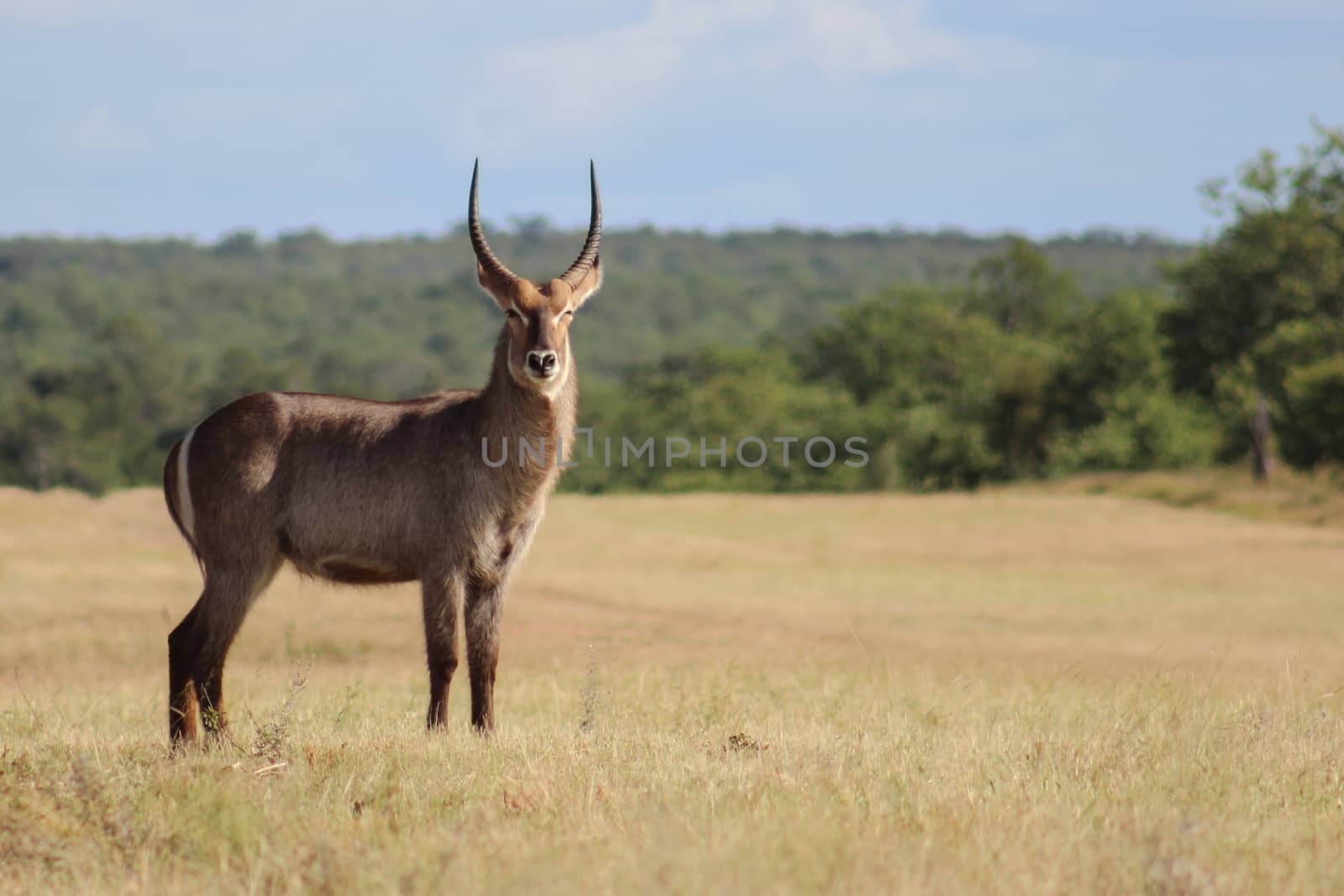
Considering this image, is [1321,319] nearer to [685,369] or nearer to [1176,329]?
[1176,329]

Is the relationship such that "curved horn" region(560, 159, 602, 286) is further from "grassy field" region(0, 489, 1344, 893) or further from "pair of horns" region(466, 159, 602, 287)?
"grassy field" region(0, 489, 1344, 893)

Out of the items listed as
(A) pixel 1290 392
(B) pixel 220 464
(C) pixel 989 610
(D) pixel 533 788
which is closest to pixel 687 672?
(B) pixel 220 464

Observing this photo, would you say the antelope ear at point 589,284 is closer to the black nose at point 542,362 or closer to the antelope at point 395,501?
the antelope at point 395,501

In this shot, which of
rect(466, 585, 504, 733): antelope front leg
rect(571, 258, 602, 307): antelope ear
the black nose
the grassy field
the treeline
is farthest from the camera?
the treeline

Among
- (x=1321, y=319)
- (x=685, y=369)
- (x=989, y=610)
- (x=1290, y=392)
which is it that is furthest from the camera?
(x=685, y=369)

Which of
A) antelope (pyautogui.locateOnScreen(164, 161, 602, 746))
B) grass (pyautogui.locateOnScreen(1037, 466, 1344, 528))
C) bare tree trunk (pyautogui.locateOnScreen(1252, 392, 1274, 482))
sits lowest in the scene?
grass (pyautogui.locateOnScreen(1037, 466, 1344, 528))

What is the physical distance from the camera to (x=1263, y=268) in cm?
4459

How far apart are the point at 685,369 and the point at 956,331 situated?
569 inches

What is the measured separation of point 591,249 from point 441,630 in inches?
85.3

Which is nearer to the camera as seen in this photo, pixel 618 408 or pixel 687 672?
pixel 687 672

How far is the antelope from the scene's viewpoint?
7.48m

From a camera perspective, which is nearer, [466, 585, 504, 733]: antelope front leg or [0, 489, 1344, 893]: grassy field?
[0, 489, 1344, 893]: grassy field

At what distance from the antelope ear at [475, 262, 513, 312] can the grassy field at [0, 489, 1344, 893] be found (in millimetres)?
2078

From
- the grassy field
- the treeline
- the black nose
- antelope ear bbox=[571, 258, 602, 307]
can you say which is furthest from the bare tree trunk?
the black nose
